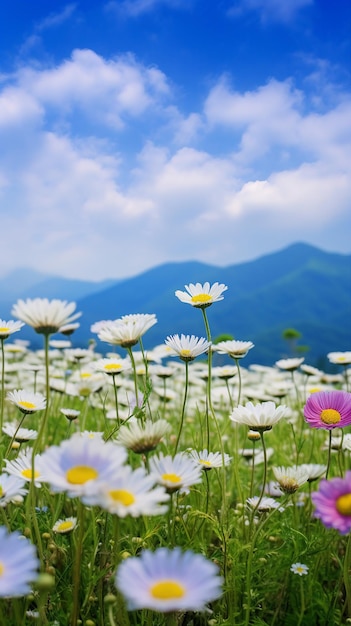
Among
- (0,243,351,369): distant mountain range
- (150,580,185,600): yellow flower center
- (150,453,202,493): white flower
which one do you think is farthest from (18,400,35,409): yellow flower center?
(0,243,351,369): distant mountain range

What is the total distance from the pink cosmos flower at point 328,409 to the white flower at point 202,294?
296 millimetres

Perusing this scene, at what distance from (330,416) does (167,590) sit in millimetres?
571

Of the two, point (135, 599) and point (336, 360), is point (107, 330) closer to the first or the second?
point (135, 599)

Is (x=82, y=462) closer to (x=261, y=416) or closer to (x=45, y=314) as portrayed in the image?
(x=45, y=314)

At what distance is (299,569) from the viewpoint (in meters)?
1.25

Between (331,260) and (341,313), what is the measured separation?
1939 cm

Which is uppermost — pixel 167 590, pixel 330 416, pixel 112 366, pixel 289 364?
pixel 289 364

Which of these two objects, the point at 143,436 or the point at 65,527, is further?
the point at 65,527

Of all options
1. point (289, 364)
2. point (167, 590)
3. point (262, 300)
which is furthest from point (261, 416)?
point (262, 300)

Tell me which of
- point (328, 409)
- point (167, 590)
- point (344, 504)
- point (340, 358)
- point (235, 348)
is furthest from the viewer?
point (340, 358)

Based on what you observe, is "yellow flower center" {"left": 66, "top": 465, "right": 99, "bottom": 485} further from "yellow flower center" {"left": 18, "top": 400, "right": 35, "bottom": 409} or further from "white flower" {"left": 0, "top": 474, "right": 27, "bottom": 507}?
"yellow flower center" {"left": 18, "top": 400, "right": 35, "bottom": 409}

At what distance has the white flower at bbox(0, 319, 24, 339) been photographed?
118 centimetres

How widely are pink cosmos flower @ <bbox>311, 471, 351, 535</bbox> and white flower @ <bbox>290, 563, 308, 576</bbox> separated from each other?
632 millimetres

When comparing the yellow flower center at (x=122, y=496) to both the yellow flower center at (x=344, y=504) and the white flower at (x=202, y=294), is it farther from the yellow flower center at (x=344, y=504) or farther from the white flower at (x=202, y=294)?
the white flower at (x=202, y=294)
